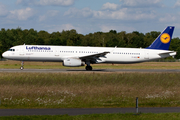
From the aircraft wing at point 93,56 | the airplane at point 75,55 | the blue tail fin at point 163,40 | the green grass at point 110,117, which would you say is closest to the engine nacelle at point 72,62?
the airplane at point 75,55

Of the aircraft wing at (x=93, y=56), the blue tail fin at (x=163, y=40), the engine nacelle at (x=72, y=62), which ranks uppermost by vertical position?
the blue tail fin at (x=163, y=40)

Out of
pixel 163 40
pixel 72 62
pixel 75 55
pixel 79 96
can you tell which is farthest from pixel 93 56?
pixel 79 96

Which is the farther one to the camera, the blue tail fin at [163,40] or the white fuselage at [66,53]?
the blue tail fin at [163,40]

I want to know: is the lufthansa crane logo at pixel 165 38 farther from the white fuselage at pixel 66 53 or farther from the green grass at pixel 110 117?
the green grass at pixel 110 117

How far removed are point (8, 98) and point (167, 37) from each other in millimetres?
32948

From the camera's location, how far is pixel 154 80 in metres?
27.0

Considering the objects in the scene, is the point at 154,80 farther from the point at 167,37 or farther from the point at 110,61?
the point at 167,37

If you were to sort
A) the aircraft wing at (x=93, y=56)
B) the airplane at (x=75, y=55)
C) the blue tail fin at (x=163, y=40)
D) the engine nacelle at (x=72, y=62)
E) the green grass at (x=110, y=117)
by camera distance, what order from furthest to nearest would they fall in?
1. the blue tail fin at (x=163, y=40)
2. the airplane at (x=75, y=55)
3. the aircraft wing at (x=93, y=56)
4. the engine nacelle at (x=72, y=62)
5. the green grass at (x=110, y=117)

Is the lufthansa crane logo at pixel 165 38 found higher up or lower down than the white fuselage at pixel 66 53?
higher up

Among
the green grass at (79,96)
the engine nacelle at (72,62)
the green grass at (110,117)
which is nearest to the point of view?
the green grass at (110,117)

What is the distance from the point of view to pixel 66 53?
38.6 meters

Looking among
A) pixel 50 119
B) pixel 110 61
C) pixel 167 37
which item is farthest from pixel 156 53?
pixel 50 119

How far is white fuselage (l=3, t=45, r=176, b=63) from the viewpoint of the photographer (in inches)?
1497

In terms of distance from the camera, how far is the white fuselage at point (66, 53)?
38031mm
